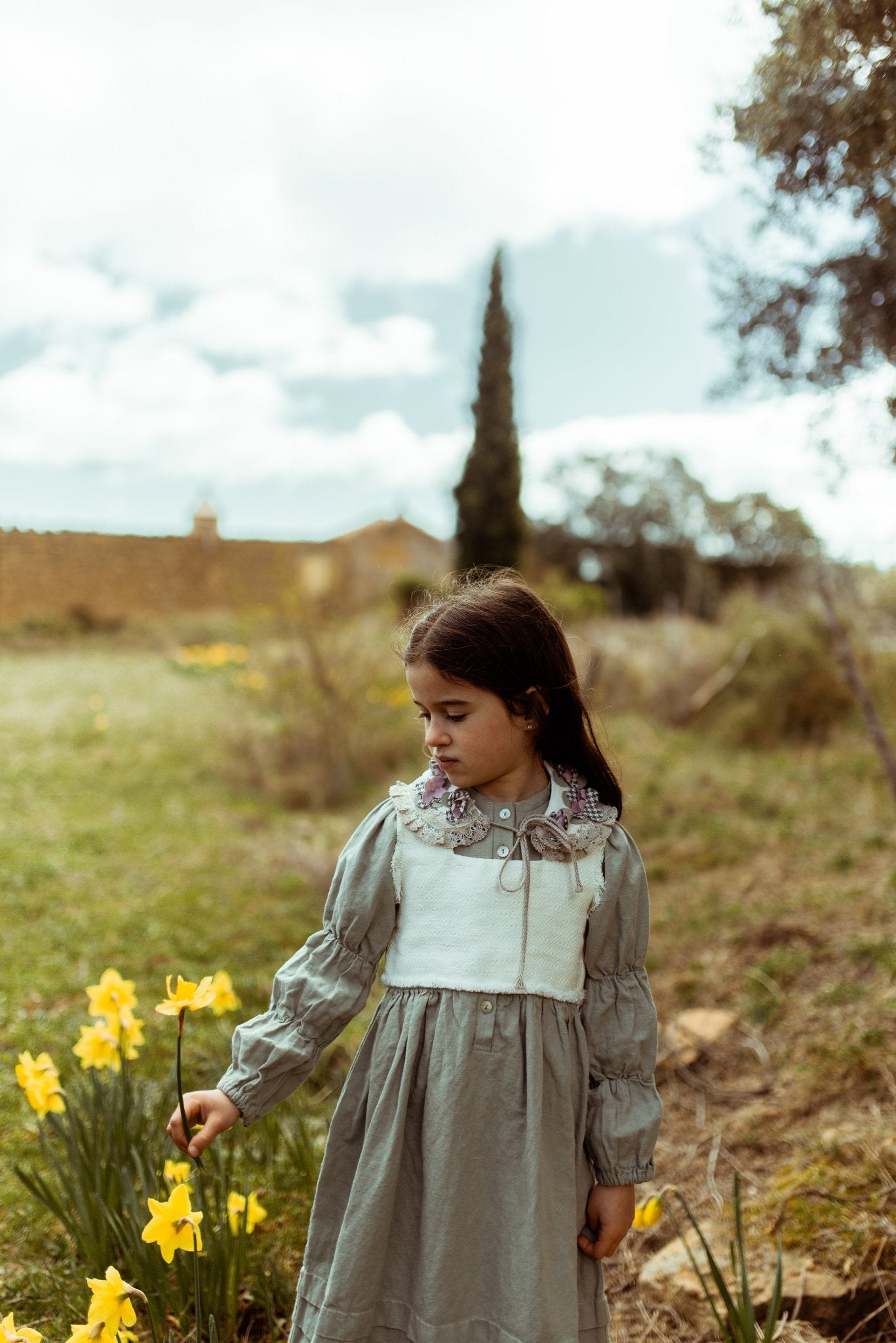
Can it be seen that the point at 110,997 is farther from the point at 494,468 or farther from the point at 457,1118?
the point at 494,468

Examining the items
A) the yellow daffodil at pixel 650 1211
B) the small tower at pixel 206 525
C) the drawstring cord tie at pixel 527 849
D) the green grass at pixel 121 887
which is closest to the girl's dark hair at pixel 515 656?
the drawstring cord tie at pixel 527 849

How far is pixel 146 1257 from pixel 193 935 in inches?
111

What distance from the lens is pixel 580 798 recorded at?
1604mm

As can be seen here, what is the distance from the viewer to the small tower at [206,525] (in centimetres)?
2028

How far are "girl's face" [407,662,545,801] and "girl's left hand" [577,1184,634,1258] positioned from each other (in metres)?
0.66

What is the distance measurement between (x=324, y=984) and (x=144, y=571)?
19.3 metres

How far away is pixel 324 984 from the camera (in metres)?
1.49

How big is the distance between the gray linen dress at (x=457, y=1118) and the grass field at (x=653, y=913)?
0.48 m

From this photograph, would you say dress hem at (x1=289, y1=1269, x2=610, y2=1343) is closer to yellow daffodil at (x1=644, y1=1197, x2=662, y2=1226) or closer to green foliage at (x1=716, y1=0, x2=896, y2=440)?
yellow daffodil at (x1=644, y1=1197, x2=662, y2=1226)

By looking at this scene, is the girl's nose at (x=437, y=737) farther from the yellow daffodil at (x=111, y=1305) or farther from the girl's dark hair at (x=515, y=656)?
the yellow daffodil at (x=111, y=1305)

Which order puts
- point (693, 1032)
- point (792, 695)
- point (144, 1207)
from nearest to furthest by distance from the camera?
1. point (144, 1207)
2. point (693, 1032)
3. point (792, 695)

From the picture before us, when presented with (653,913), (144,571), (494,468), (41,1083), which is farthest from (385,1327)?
(144,571)

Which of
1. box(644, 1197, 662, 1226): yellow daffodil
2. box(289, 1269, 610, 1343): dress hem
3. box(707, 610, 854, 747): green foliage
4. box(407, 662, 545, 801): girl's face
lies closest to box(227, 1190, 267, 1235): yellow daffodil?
box(289, 1269, 610, 1343): dress hem

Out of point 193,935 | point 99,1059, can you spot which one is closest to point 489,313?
point 193,935
